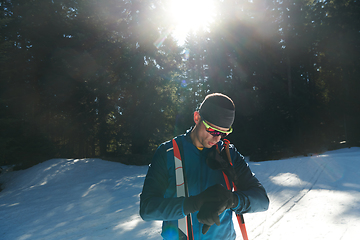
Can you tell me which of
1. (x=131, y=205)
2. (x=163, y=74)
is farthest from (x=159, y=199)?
(x=163, y=74)

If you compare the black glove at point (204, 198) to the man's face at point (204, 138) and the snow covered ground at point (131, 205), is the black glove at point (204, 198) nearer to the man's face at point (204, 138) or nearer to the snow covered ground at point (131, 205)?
the man's face at point (204, 138)

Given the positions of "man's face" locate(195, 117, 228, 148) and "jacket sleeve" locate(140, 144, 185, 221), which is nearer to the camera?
"jacket sleeve" locate(140, 144, 185, 221)

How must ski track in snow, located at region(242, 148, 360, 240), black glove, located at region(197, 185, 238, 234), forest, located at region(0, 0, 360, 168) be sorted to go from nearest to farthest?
black glove, located at region(197, 185, 238, 234)
ski track in snow, located at region(242, 148, 360, 240)
forest, located at region(0, 0, 360, 168)

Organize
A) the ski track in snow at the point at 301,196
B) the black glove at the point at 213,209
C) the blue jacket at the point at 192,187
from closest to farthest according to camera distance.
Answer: the black glove at the point at 213,209
the blue jacket at the point at 192,187
the ski track in snow at the point at 301,196

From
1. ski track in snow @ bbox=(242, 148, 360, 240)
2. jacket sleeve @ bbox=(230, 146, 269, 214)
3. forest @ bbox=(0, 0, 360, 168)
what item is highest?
forest @ bbox=(0, 0, 360, 168)

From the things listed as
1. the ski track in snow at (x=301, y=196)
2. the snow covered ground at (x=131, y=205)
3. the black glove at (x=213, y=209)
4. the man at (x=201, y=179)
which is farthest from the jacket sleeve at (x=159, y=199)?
the ski track in snow at (x=301, y=196)

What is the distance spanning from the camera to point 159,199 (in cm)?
151

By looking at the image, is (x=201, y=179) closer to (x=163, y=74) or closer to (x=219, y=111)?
(x=219, y=111)

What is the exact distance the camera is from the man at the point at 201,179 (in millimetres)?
1486

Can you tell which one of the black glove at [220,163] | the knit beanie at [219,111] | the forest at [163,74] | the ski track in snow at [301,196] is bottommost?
the ski track in snow at [301,196]

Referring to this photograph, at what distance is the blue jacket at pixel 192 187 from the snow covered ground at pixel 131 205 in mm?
3158

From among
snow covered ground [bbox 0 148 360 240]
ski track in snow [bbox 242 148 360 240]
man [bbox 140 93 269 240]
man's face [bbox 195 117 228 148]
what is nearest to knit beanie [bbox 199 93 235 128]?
man [bbox 140 93 269 240]

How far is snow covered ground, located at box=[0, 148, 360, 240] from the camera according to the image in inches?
188

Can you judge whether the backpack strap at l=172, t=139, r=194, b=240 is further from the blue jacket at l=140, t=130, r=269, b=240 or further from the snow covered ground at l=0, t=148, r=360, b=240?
the snow covered ground at l=0, t=148, r=360, b=240
